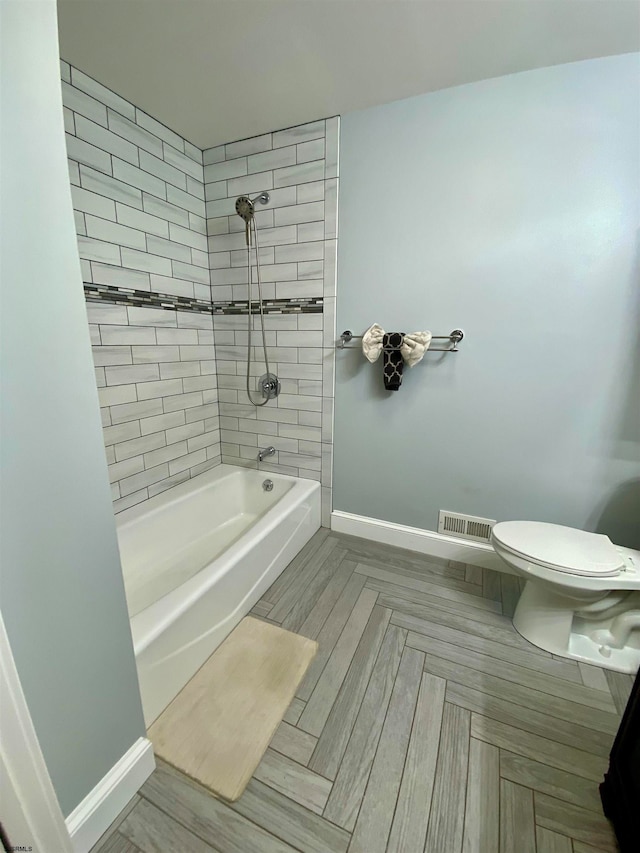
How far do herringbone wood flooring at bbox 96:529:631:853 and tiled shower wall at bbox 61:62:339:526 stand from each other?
1002 millimetres

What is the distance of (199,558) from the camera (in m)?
1.94

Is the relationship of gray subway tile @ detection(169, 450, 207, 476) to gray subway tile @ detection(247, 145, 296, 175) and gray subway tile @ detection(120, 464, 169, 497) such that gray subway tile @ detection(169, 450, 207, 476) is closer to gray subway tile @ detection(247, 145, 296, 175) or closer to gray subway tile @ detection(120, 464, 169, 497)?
gray subway tile @ detection(120, 464, 169, 497)

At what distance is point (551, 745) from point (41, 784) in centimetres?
140

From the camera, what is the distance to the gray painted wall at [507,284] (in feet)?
4.64

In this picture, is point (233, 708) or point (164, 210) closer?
point (233, 708)

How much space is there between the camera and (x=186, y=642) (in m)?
1.23

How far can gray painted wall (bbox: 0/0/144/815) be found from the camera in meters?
0.60

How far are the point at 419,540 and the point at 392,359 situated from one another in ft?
3.56

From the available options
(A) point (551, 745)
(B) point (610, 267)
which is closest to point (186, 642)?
(A) point (551, 745)

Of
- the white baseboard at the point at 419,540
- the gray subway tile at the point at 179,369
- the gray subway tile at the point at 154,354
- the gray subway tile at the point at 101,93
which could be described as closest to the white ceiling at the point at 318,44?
the gray subway tile at the point at 101,93

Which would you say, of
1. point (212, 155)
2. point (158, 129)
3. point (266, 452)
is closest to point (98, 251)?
point (158, 129)

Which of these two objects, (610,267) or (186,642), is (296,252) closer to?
(610,267)

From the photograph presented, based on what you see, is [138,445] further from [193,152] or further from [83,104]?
[193,152]

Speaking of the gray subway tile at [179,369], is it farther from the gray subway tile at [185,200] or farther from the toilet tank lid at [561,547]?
the toilet tank lid at [561,547]
